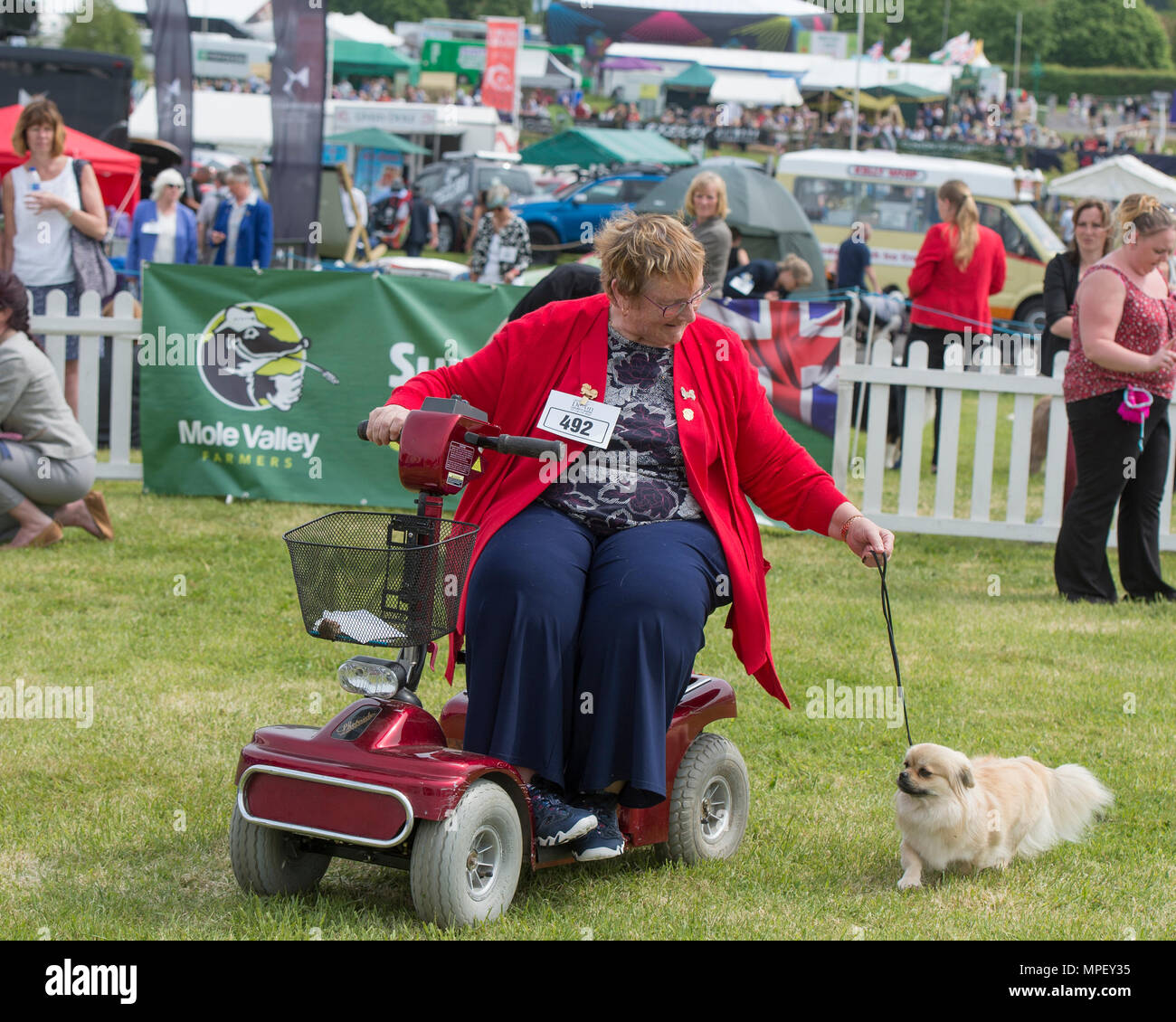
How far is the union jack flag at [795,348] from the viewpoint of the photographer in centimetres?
841

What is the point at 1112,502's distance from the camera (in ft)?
22.8

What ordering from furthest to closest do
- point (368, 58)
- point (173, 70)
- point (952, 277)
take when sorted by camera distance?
point (368, 58) → point (173, 70) → point (952, 277)

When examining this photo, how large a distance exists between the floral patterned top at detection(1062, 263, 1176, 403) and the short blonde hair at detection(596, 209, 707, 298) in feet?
12.2

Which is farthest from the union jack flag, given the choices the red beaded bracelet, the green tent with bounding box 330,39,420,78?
the green tent with bounding box 330,39,420,78

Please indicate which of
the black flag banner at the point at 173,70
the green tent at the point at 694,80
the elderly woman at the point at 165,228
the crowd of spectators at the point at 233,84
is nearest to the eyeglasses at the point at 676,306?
the elderly woman at the point at 165,228

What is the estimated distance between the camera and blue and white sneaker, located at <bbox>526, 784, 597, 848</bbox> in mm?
3320

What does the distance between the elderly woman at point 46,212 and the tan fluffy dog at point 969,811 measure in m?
6.66

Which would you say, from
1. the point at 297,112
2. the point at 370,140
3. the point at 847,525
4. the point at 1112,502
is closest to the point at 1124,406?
the point at 1112,502

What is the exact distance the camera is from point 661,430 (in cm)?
362

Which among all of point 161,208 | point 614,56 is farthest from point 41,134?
point 614,56

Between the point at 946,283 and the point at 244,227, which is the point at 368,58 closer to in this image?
the point at 244,227

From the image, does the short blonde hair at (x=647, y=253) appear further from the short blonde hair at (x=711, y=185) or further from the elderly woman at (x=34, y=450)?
the short blonde hair at (x=711, y=185)

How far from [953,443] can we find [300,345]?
157 inches

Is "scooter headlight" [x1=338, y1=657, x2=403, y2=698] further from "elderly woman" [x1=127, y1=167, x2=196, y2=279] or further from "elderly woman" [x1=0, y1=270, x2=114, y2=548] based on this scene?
"elderly woman" [x1=127, y1=167, x2=196, y2=279]
